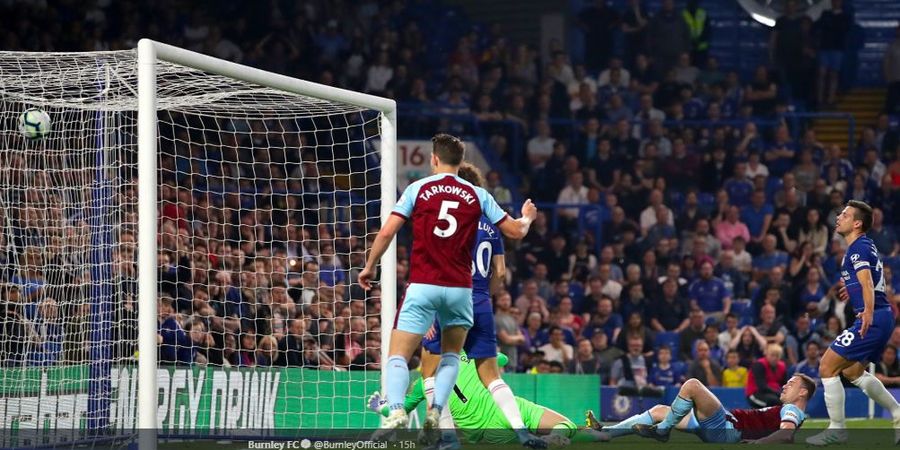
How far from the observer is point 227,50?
68.5 ft

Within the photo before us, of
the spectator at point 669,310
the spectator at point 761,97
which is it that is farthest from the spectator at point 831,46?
the spectator at point 669,310

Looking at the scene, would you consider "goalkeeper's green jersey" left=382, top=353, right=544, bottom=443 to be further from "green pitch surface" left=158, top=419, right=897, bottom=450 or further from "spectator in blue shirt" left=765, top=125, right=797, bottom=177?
"spectator in blue shirt" left=765, top=125, right=797, bottom=177

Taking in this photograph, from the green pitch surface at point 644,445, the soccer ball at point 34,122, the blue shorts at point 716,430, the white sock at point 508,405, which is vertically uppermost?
the soccer ball at point 34,122

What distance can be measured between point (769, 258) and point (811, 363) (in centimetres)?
246

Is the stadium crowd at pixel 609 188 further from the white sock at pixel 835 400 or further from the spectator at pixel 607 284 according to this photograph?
the white sock at pixel 835 400

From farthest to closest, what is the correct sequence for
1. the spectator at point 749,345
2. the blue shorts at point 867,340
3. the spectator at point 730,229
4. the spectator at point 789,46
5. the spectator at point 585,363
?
the spectator at point 789,46 < the spectator at point 730,229 < the spectator at point 749,345 < the spectator at point 585,363 < the blue shorts at point 867,340

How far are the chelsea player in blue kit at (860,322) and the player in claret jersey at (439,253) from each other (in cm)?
310

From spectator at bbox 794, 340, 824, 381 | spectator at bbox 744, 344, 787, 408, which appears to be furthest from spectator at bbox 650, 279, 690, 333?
spectator at bbox 794, 340, 824, 381

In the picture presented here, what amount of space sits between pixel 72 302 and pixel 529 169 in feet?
35.2

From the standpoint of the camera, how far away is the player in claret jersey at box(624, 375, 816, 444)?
948 centimetres

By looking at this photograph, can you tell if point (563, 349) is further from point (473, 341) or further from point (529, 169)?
point (473, 341)

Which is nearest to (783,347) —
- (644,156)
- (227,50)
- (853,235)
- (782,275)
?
(782,275)

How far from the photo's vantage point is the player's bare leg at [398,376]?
8.04 metres

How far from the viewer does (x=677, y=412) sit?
31.0ft
